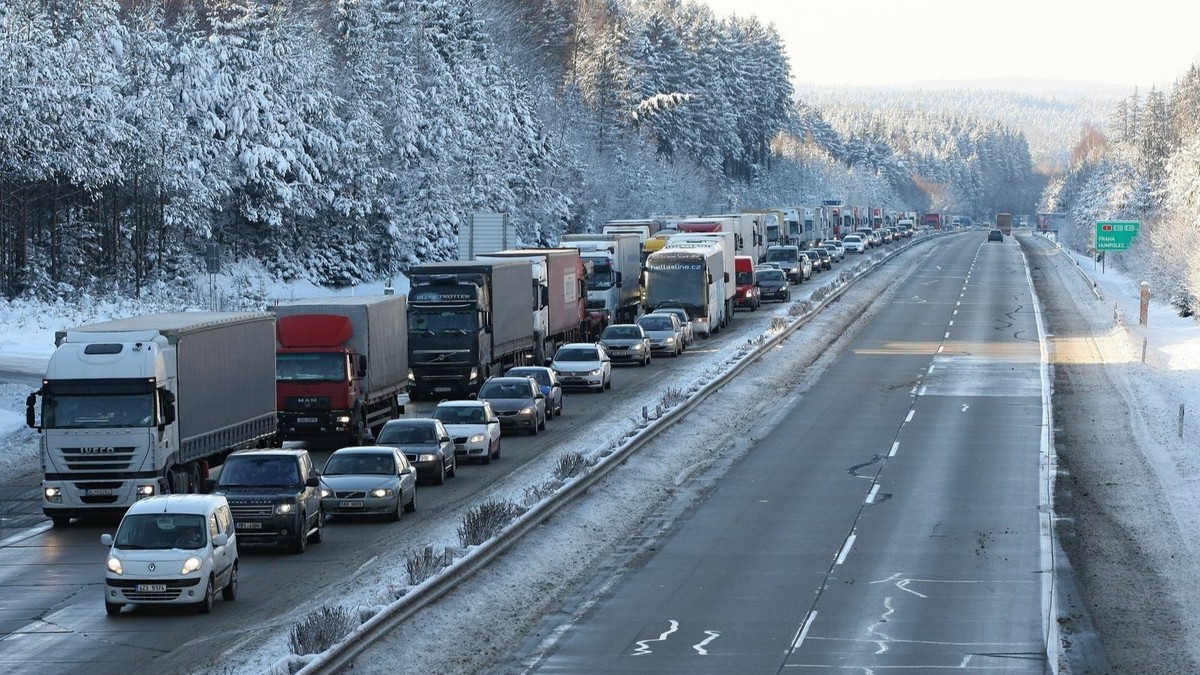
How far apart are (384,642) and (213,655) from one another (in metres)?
2.01

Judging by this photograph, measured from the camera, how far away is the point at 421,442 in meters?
34.1

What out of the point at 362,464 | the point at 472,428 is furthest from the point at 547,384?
the point at 362,464

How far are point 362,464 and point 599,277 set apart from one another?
36.4 metres

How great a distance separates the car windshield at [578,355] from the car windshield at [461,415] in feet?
43.8

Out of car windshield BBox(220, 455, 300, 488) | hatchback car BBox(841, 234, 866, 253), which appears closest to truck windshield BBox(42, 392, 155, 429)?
car windshield BBox(220, 455, 300, 488)

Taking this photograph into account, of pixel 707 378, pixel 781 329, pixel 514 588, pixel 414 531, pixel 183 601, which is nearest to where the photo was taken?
pixel 183 601

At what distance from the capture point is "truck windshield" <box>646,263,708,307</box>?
65.9 meters

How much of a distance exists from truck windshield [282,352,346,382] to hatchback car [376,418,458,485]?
4.33 metres

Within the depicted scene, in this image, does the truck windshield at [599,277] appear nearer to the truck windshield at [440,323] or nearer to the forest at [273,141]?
the forest at [273,141]

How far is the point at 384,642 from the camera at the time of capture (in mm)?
20438

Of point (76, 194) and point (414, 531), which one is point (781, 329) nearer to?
point (76, 194)

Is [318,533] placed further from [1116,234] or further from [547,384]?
[1116,234]

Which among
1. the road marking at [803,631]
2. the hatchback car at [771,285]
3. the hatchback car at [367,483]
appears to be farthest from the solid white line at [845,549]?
the hatchback car at [771,285]

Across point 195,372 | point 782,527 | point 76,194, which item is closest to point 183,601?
point 195,372
